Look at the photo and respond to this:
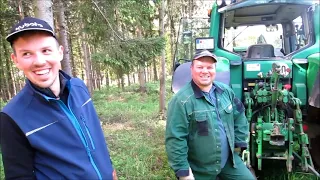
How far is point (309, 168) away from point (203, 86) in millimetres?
1754

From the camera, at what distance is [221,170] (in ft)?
9.36

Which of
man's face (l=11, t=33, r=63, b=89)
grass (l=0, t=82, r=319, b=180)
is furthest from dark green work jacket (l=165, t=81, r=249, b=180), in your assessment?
grass (l=0, t=82, r=319, b=180)

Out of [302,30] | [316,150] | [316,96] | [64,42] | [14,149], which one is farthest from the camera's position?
[64,42]

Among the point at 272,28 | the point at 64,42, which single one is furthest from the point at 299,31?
the point at 64,42

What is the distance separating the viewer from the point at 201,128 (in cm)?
262

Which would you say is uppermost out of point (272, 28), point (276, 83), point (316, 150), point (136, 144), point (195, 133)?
point (272, 28)

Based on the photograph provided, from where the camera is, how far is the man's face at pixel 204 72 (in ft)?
8.73

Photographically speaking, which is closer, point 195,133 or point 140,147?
point 195,133

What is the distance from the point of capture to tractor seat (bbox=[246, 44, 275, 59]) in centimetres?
434

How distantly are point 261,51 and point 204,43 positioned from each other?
3.45 ft

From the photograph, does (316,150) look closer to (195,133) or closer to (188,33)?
(195,133)

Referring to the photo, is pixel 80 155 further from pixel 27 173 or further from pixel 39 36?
pixel 39 36

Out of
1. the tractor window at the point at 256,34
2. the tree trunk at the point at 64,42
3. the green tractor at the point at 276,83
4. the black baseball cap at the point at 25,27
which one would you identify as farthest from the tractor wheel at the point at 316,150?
the tree trunk at the point at 64,42

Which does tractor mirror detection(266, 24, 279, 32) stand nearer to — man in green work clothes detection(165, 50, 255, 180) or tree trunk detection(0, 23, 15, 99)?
man in green work clothes detection(165, 50, 255, 180)
